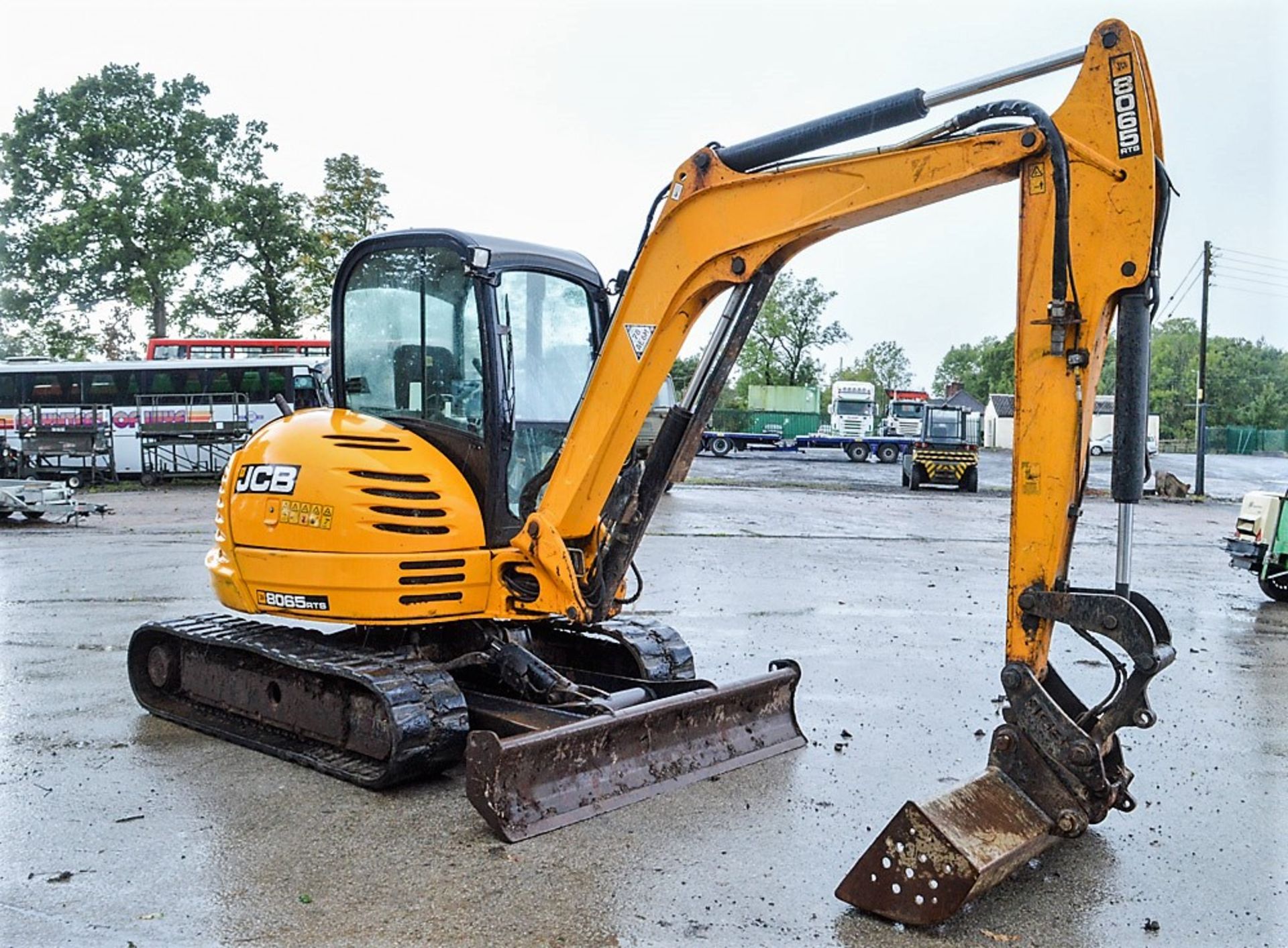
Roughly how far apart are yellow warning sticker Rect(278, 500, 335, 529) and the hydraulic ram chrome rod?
8.75 ft

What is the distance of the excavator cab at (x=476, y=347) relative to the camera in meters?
5.87

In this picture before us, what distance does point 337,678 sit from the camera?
5773 mm

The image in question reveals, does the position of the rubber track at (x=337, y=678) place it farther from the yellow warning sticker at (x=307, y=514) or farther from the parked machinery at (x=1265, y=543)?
the parked machinery at (x=1265, y=543)

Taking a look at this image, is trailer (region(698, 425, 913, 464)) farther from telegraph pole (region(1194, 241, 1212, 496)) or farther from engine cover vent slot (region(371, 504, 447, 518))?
engine cover vent slot (region(371, 504, 447, 518))

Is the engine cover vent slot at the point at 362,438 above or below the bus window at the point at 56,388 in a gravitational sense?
below

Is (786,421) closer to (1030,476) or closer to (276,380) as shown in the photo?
(276,380)

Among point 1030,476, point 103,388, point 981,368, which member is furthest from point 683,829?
point 981,368

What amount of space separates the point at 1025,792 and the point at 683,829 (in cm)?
148

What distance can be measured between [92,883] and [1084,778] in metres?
3.83

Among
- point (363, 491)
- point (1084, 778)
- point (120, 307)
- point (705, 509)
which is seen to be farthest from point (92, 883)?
point (120, 307)

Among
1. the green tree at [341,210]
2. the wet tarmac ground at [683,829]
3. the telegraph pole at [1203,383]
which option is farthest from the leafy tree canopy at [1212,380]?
the wet tarmac ground at [683,829]

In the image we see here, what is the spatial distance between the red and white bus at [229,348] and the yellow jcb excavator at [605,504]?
1142 inches

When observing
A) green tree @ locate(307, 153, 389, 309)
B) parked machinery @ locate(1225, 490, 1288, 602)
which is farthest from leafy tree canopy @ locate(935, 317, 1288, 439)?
parked machinery @ locate(1225, 490, 1288, 602)

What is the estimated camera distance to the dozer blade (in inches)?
190
